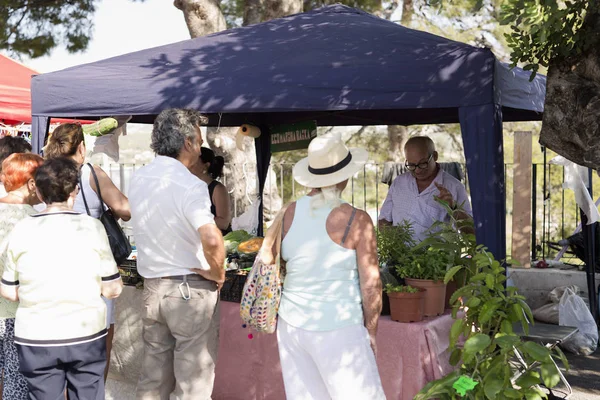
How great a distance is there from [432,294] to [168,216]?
1.47m

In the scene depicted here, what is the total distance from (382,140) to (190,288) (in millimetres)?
13651

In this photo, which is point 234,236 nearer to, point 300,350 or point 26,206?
point 26,206

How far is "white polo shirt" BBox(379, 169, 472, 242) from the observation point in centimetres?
458

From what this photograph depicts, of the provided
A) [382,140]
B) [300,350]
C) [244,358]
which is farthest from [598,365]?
[382,140]

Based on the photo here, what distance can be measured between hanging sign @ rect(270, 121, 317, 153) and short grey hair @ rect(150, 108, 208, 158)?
240 centimetres

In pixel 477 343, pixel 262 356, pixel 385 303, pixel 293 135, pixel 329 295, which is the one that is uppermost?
pixel 293 135

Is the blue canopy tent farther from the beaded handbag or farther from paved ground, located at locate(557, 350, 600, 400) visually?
paved ground, located at locate(557, 350, 600, 400)

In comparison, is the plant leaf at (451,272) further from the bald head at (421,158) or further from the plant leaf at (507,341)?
the bald head at (421,158)

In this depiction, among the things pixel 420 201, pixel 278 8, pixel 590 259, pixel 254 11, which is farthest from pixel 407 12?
pixel 420 201

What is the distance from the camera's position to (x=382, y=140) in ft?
54.3

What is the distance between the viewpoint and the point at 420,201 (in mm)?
4672

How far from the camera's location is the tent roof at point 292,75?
146 inches

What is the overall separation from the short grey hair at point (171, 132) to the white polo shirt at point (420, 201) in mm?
1777

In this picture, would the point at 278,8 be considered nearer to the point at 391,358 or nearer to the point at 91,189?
the point at 91,189
